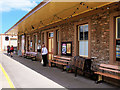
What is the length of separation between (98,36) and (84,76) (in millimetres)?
2278

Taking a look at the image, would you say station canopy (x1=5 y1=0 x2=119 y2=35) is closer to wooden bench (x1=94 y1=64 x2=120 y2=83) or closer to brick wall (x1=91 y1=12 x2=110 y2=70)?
brick wall (x1=91 y1=12 x2=110 y2=70)

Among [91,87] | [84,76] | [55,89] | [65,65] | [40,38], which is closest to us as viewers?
[55,89]

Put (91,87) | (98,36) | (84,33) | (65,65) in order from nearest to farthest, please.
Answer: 1. (91,87)
2. (98,36)
3. (84,33)
4. (65,65)

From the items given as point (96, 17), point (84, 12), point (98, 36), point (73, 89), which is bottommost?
point (73, 89)

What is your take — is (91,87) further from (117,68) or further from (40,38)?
(40,38)

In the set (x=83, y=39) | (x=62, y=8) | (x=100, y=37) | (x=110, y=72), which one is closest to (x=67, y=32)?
(x=83, y=39)

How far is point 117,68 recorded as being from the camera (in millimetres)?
5152

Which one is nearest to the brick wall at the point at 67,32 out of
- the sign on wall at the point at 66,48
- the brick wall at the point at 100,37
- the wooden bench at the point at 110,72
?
the sign on wall at the point at 66,48

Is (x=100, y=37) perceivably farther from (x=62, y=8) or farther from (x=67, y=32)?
(x=67, y=32)

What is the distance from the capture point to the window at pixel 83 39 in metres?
7.62

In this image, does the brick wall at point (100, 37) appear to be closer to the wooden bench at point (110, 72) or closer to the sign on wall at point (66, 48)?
the wooden bench at point (110, 72)

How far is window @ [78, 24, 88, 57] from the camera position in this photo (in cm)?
762

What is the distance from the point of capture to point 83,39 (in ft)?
25.7

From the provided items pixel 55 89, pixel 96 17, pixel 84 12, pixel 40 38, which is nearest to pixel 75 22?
pixel 84 12
